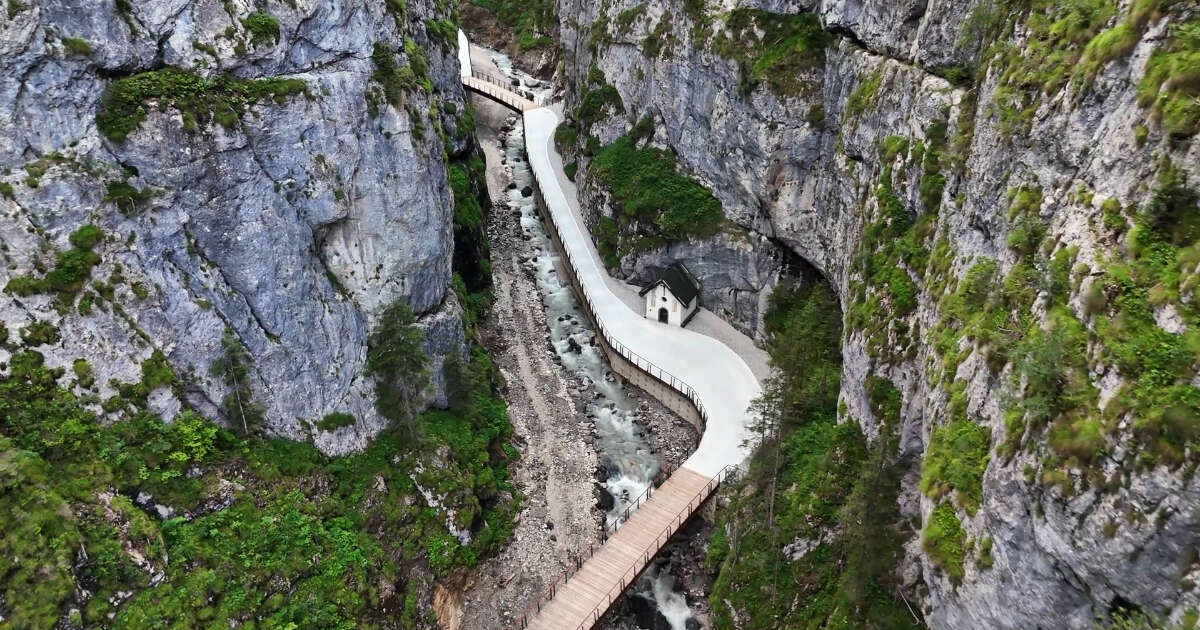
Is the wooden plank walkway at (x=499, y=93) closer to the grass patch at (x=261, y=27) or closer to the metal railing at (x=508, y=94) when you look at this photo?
the metal railing at (x=508, y=94)

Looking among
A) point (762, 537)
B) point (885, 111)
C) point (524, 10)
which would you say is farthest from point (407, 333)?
point (524, 10)

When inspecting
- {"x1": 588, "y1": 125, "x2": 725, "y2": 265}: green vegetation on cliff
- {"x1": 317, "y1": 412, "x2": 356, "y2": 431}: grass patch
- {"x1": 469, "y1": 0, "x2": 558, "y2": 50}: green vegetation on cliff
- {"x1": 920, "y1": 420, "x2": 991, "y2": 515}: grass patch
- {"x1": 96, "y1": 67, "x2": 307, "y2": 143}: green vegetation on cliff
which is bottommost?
{"x1": 317, "y1": 412, "x2": 356, "y2": 431}: grass patch

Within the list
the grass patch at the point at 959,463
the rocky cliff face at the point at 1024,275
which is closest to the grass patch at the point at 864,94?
the rocky cliff face at the point at 1024,275

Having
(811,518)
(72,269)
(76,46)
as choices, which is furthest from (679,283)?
(76,46)

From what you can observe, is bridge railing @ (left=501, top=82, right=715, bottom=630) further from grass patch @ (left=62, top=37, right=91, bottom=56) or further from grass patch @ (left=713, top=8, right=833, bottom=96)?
grass patch @ (left=62, top=37, right=91, bottom=56)

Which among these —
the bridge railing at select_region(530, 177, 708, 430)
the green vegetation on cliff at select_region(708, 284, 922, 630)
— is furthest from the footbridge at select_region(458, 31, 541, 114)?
the green vegetation on cliff at select_region(708, 284, 922, 630)

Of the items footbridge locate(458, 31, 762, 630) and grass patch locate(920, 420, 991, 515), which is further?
footbridge locate(458, 31, 762, 630)
